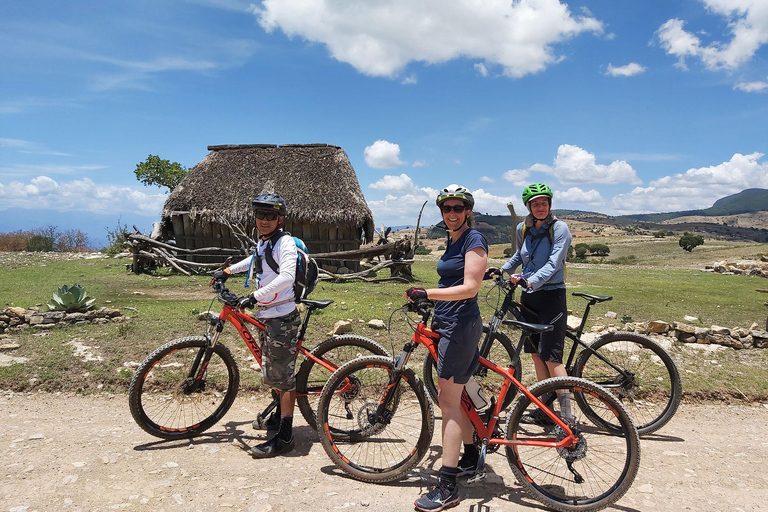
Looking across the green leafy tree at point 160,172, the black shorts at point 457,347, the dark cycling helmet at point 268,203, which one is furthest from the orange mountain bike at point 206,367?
the green leafy tree at point 160,172

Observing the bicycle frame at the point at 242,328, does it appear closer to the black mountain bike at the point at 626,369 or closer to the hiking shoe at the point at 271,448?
the hiking shoe at the point at 271,448

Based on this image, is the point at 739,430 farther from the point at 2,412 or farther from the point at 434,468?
the point at 2,412

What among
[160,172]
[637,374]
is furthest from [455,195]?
[160,172]

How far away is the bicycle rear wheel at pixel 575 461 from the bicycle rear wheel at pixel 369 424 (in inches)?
28.7

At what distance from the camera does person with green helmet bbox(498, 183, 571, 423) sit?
165 inches

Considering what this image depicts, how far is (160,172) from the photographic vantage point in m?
32.0

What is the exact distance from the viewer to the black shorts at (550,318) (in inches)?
169

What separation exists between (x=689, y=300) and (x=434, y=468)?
453 inches

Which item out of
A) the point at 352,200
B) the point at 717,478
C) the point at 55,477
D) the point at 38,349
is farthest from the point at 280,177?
the point at 717,478

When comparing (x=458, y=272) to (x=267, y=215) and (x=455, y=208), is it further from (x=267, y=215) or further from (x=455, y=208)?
(x=267, y=215)

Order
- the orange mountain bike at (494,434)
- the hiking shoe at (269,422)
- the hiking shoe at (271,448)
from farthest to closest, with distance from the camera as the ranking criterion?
the hiking shoe at (269,422) < the hiking shoe at (271,448) < the orange mountain bike at (494,434)

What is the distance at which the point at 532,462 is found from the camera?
12.4 ft

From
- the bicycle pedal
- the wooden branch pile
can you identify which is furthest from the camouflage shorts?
the wooden branch pile

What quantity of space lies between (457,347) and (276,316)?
1668 millimetres
